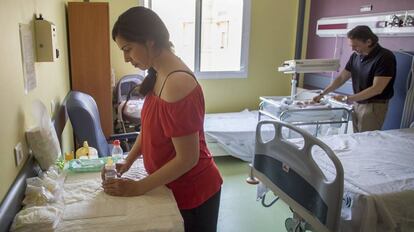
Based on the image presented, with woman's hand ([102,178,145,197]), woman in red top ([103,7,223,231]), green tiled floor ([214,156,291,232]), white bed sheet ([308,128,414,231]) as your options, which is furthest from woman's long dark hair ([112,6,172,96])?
green tiled floor ([214,156,291,232])

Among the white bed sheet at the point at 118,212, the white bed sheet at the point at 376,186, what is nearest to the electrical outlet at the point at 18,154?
the white bed sheet at the point at 118,212

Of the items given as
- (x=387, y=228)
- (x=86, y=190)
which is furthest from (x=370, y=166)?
(x=86, y=190)

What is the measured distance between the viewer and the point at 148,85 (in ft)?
3.85

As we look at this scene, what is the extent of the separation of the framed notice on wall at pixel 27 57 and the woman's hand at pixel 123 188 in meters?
0.55

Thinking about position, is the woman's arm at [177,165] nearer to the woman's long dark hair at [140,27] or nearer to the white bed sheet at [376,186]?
the woman's long dark hair at [140,27]

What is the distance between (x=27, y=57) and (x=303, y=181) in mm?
1385

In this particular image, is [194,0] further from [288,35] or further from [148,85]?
[148,85]

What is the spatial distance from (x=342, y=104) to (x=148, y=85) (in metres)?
2.46

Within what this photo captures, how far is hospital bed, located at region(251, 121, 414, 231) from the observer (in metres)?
1.53

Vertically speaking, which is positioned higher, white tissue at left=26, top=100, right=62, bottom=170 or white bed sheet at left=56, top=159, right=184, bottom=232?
white tissue at left=26, top=100, right=62, bottom=170

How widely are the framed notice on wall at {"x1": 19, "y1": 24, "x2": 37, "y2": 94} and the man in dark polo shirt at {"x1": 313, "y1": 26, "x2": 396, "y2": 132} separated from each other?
2.37m

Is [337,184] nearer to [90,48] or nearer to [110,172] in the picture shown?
[110,172]

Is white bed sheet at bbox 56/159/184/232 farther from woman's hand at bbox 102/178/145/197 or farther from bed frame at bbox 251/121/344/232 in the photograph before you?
bed frame at bbox 251/121/344/232

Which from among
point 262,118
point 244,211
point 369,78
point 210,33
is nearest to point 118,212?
point 244,211
